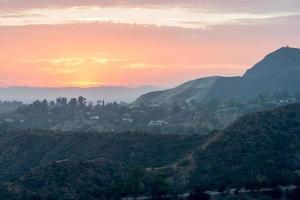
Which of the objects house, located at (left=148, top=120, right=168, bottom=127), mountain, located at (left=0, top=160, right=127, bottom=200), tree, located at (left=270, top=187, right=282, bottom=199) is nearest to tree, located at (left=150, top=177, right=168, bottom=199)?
mountain, located at (left=0, top=160, right=127, bottom=200)

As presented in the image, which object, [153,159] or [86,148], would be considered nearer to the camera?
[153,159]

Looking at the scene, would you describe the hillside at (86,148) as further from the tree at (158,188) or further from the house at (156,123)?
the house at (156,123)

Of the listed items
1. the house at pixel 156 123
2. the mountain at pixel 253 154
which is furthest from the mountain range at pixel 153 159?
the house at pixel 156 123

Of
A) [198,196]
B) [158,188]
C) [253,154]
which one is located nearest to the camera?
[198,196]

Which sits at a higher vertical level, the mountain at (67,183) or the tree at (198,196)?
the mountain at (67,183)

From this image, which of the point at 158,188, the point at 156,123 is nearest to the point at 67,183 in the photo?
the point at 158,188

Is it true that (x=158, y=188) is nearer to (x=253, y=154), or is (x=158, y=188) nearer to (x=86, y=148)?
(x=253, y=154)

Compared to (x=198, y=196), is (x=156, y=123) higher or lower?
higher

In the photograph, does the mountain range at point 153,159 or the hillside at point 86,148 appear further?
the hillside at point 86,148
